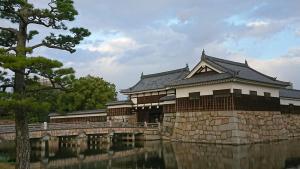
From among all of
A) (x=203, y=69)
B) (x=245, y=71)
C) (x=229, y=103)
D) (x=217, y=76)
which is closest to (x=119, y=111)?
(x=203, y=69)

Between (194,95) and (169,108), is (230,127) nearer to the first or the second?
(194,95)

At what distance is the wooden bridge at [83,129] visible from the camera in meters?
26.7

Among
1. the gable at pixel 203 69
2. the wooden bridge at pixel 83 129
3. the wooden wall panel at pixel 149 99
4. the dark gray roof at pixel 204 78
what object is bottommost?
the wooden bridge at pixel 83 129

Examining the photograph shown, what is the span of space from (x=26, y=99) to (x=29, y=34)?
386 centimetres

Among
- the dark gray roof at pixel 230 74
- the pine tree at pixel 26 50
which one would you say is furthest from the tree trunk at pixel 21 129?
the dark gray roof at pixel 230 74

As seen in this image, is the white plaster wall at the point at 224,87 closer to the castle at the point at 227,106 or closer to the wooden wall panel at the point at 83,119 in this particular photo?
the castle at the point at 227,106

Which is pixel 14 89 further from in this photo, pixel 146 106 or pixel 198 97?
pixel 146 106

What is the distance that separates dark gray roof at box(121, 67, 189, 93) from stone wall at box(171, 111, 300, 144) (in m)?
7.62

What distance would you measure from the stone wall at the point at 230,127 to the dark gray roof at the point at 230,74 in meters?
2.88

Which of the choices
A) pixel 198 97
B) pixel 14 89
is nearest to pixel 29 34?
pixel 14 89

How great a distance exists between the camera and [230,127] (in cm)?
2884

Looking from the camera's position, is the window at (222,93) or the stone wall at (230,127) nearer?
the stone wall at (230,127)

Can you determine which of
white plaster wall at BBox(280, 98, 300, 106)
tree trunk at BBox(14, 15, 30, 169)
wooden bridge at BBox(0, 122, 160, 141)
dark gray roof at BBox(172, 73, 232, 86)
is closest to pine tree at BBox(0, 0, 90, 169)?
tree trunk at BBox(14, 15, 30, 169)

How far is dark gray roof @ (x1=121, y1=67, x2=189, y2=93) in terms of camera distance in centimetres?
4088
